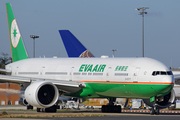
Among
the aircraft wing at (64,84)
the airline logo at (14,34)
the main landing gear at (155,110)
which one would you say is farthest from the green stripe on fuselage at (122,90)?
the airline logo at (14,34)

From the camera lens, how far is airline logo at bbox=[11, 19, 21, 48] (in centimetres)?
4181

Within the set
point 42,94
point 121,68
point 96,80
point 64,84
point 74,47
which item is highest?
point 74,47

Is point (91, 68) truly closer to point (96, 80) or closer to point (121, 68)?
point (96, 80)

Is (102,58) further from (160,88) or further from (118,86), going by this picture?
(160,88)

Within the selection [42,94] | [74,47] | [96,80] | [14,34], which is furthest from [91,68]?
[74,47]

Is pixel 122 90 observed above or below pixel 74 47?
below

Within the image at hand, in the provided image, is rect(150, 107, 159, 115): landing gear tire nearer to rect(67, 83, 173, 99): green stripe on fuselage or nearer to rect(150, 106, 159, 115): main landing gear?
rect(150, 106, 159, 115): main landing gear

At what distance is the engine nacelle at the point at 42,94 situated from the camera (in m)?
29.8

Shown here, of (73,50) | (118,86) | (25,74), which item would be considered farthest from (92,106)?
(118,86)

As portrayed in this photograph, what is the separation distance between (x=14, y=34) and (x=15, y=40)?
0.72 m

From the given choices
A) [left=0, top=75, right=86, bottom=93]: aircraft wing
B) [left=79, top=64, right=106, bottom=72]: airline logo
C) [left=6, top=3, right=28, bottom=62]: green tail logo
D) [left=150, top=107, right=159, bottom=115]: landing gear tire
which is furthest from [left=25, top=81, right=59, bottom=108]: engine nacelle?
[left=6, top=3, right=28, bottom=62]: green tail logo

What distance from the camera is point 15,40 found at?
4194 cm

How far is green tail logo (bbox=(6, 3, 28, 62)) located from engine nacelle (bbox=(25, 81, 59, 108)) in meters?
11.0

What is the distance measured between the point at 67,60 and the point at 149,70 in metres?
9.64
